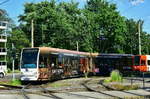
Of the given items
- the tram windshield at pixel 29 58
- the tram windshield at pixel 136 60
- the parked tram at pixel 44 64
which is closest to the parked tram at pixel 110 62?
the tram windshield at pixel 136 60

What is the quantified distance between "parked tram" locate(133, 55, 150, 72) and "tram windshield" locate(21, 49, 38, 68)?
26.1 m

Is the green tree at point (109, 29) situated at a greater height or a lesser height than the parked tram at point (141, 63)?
greater

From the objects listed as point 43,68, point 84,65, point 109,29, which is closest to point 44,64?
point 43,68

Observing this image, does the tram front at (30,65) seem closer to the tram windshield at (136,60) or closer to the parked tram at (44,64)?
the parked tram at (44,64)

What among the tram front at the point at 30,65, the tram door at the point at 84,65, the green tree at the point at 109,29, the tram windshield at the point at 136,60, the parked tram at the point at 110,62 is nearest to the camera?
the tram front at the point at 30,65

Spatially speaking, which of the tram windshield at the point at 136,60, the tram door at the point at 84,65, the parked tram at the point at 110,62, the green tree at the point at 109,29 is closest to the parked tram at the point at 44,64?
the tram door at the point at 84,65

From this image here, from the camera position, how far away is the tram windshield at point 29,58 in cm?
3189

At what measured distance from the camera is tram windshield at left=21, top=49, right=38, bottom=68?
3189 centimetres

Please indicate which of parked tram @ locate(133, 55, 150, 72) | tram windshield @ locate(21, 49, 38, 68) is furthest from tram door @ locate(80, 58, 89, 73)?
parked tram @ locate(133, 55, 150, 72)

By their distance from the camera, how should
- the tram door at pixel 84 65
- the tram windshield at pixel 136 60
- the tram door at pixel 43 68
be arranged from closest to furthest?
the tram door at pixel 43 68 < the tram door at pixel 84 65 < the tram windshield at pixel 136 60

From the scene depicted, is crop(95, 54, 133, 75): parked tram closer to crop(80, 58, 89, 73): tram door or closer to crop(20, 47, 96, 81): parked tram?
crop(80, 58, 89, 73): tram door

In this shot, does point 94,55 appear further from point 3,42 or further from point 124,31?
point 3,42

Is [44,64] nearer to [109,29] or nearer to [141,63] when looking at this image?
[141,63]

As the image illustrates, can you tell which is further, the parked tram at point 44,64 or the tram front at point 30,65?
the parked tram at point 44,64
